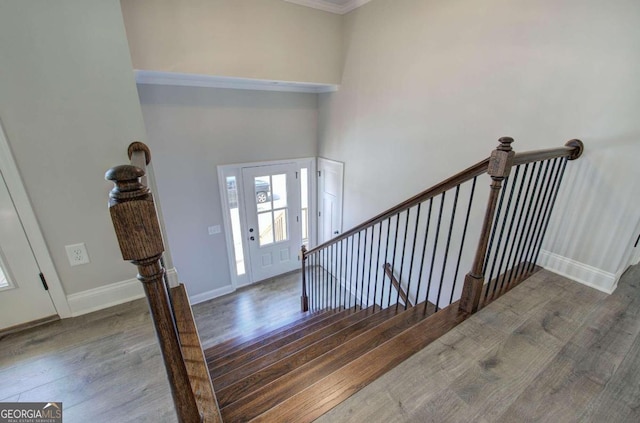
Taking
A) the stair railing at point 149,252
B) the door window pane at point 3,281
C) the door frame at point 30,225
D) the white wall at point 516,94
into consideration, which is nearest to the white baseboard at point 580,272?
the white wall at point 516,94

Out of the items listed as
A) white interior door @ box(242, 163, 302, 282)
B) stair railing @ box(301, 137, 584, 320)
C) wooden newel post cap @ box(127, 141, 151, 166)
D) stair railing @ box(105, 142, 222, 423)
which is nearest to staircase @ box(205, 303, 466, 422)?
stair railing @ box(301, 137, 584, 320)

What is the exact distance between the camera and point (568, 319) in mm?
1591

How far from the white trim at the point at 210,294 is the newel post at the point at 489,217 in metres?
3.73

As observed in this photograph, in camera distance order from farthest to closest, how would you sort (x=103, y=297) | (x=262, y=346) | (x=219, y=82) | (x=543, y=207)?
(x=219, y=82) → (x=262, y=346) → (x=543, y=207) → (x=103, y=297)

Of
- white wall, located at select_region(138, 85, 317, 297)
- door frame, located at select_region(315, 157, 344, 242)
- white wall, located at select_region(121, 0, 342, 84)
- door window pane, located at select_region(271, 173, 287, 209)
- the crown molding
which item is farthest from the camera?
door window pane, located at select_region(271, 173, 287, 209)

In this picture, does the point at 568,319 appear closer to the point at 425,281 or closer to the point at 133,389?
the point at 425,281

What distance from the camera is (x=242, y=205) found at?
166 inches

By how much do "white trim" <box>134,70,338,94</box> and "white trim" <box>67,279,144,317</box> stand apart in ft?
6.95

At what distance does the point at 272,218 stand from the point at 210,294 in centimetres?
156

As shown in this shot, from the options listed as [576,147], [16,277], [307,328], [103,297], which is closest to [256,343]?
[307,328]

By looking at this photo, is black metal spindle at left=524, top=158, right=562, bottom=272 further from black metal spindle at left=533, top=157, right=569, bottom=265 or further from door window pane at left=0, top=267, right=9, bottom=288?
door window pane at left=0, top=267, right=9, bottom=288

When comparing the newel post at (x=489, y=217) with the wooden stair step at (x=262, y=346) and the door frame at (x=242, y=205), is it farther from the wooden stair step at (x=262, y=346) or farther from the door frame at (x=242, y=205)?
the door frame at (x=242, y=205)

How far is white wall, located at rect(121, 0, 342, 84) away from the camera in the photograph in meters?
2.57

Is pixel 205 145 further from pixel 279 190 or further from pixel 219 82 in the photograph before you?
pixel 279 190
